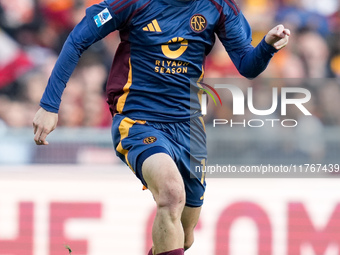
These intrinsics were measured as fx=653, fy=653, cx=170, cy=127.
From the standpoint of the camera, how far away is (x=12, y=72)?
789cm

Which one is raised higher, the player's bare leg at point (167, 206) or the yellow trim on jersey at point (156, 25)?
the yellow trim on jersey at point (156, 25)

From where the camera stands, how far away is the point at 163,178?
409cm

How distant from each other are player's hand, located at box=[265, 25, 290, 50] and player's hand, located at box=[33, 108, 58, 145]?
5.14 feet

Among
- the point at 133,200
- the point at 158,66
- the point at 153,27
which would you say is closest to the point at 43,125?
the point at 158,66

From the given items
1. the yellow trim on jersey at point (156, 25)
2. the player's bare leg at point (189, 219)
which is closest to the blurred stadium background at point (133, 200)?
the player's bare leg at point (189, 219)

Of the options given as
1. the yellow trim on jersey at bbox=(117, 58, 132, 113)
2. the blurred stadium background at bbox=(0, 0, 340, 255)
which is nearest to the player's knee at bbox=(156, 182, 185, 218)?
the yellow trim on jersey at bbox=(117, 58, 132, 113)

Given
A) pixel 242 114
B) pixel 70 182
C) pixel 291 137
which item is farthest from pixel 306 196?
pixel 70 182

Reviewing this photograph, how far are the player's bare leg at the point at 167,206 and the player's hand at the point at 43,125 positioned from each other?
0.79 m

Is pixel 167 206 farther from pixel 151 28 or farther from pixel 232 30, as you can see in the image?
pixel 232 30

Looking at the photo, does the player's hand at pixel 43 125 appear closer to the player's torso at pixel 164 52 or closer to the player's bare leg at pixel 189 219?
the player's torso at pixel 164 52

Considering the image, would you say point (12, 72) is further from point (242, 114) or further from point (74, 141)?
point (242, 114)

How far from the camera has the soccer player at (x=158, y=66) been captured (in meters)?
4.48

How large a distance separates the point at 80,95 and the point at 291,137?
2.54 m

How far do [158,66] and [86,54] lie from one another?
3.46 meters
